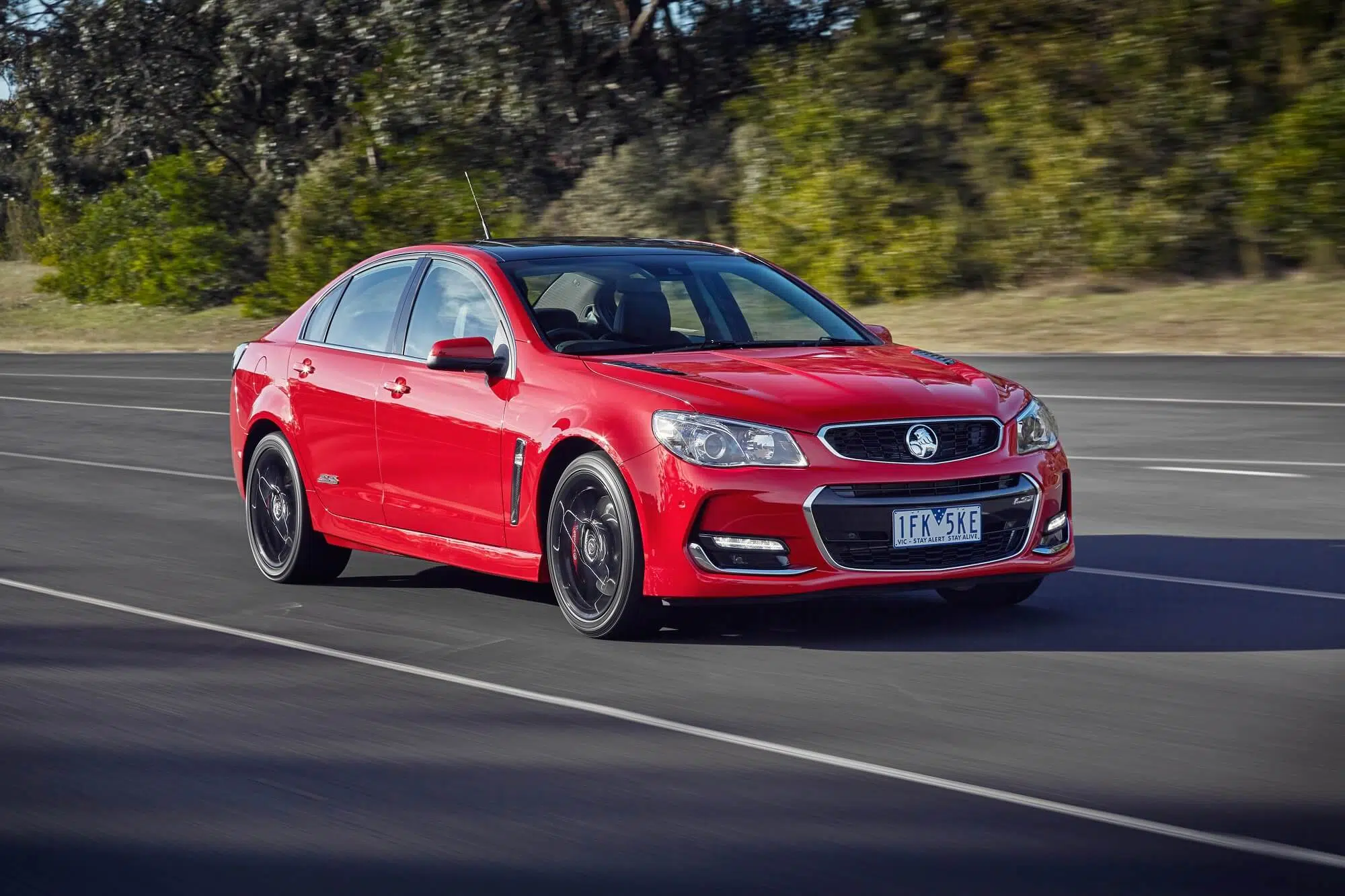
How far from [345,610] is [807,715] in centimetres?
301

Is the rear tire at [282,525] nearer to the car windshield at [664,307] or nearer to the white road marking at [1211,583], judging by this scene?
the car windshield at [664,307]

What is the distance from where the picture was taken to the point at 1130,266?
26469 mm

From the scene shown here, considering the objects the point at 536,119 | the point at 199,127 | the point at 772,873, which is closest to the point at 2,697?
the point at 772,873

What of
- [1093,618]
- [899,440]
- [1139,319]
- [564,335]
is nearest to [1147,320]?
[1139,319]

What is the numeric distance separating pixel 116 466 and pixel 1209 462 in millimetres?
8172

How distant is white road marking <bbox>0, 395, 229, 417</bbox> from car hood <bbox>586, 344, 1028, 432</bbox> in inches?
513

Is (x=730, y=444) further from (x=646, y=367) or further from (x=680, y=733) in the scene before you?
(x=680, y=733)

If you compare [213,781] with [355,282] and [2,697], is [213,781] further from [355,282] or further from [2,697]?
[355,282]

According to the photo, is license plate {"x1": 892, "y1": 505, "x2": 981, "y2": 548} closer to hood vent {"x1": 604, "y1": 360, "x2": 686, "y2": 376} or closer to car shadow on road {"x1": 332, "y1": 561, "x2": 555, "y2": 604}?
hood vent {"x1": 604, "y1": 360, "x2": 686, "y2": 376}

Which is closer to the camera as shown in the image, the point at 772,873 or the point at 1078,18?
the point at 772,873

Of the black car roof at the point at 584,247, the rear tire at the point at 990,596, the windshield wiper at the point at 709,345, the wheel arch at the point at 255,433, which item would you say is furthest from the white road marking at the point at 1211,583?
the wheel arch at the point at 255,433

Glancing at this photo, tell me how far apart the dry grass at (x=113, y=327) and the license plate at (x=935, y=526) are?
3146 centimetres

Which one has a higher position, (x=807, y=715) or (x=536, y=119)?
(x=536, y=119)

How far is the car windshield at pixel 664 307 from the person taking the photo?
8.09 m
